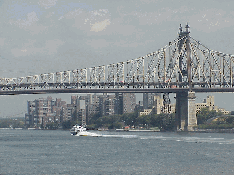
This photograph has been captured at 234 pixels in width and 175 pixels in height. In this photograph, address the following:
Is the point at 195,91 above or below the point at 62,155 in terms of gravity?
above

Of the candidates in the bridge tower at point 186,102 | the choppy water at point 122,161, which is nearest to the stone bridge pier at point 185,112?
the bridge tower at point 186,102

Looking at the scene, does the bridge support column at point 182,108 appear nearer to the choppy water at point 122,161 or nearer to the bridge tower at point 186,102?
the bridge tower at point 186,102

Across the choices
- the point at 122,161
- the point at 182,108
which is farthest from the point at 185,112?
the point at 122,161

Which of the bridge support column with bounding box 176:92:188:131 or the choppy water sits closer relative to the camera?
the choppy water

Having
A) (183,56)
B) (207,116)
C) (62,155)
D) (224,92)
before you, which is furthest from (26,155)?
(207,116)

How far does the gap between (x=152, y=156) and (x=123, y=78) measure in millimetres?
76828

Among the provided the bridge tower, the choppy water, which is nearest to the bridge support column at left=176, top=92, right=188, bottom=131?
the bridge tower

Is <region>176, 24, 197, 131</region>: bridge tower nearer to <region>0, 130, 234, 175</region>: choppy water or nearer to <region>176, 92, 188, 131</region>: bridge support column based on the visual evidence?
<region>176, 92, 188, 131</region>: bridge support column

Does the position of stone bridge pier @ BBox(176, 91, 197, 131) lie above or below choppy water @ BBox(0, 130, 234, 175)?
above

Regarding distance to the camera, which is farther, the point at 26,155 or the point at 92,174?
the point at 26,155

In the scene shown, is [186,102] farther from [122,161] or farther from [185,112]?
[122,161]

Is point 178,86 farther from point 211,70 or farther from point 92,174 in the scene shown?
point 92,174

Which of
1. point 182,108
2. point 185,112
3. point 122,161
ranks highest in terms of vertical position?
point 182,108

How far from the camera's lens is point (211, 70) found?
141 m
